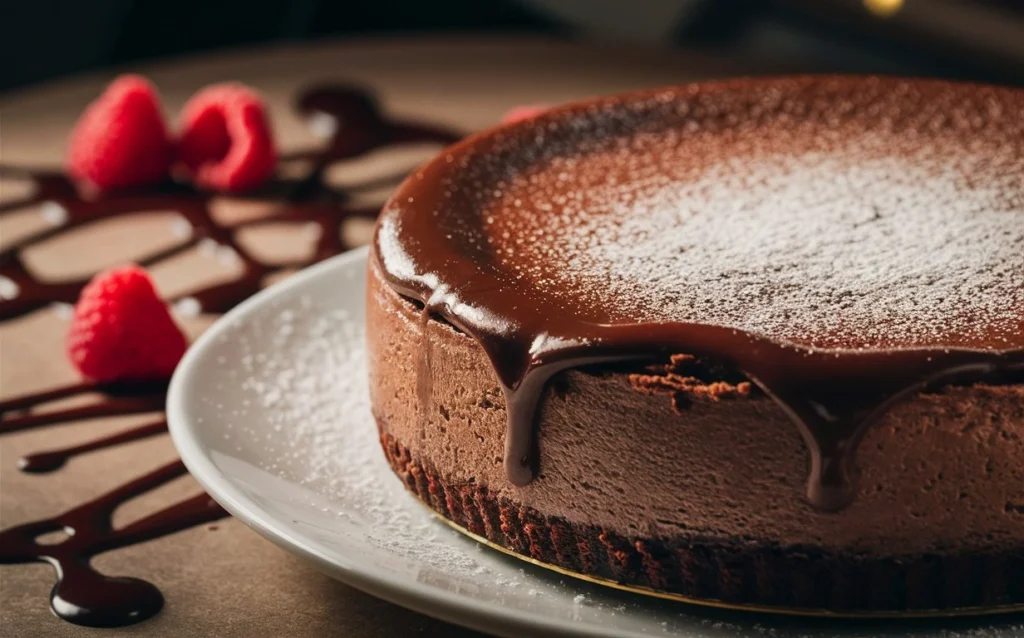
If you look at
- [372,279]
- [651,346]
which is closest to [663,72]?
[372,279]

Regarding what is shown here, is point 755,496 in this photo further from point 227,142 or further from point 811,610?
point 227,142

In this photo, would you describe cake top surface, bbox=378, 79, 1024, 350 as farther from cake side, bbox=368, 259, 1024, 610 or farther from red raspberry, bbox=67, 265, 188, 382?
red raspberry, bbox=67, 265, 188, 382

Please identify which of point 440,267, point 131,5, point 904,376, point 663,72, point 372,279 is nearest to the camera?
point 904,376

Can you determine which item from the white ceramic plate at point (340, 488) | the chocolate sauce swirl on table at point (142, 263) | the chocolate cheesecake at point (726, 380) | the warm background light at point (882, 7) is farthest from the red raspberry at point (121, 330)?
the warm background light at point (882, 7)

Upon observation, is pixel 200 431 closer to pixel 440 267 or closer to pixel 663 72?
pixel 440 267

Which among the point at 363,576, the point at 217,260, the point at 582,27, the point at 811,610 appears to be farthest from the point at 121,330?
the point at 582,27

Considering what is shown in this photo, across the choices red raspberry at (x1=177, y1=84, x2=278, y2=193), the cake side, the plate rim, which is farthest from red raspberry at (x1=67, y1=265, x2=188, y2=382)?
red raspberry at (x1=177, y1=84, x2=278, y2=193)
